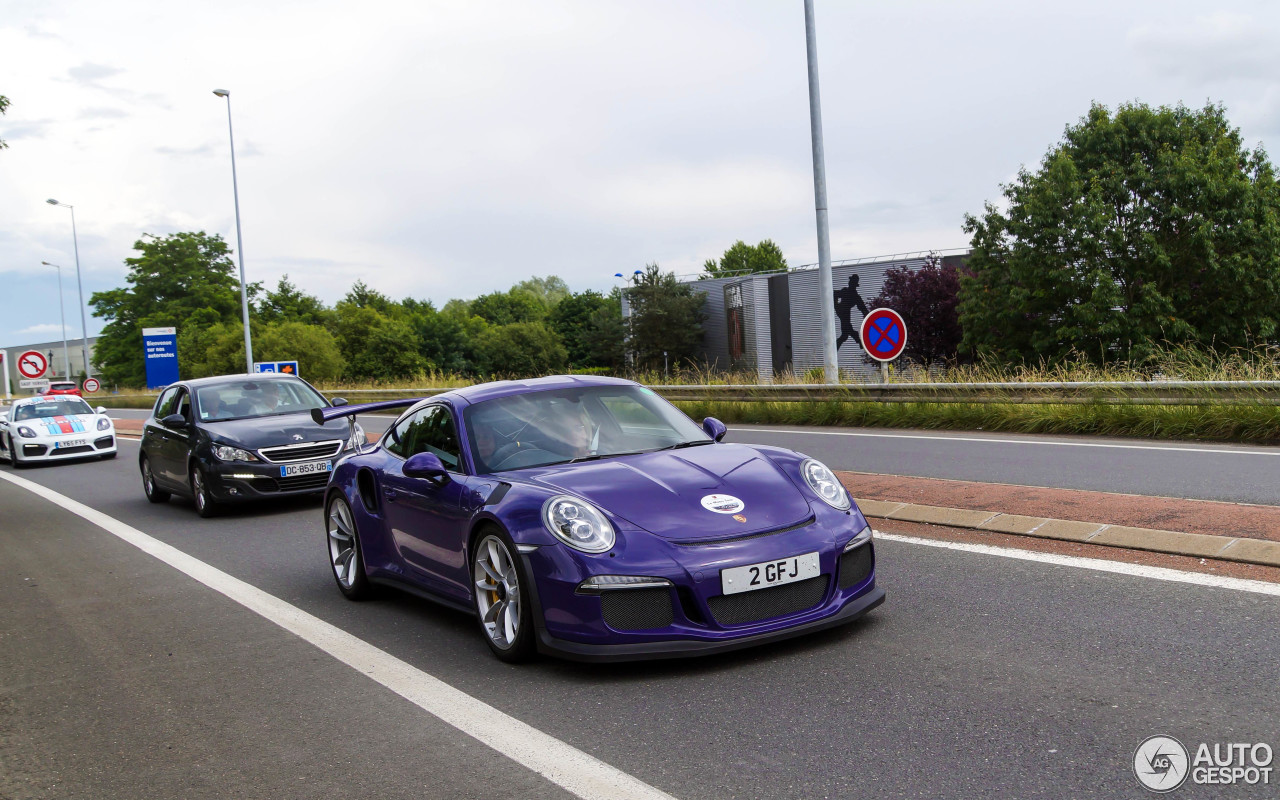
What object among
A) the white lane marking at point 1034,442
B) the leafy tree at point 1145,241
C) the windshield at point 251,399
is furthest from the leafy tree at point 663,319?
the windshield at point 251,399

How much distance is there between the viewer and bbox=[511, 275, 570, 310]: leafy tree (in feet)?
597

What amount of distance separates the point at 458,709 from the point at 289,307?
112m

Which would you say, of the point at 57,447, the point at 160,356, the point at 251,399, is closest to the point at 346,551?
the point at 251,399

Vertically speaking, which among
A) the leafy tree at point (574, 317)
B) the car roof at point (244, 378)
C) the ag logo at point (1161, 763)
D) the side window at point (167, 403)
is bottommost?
the ag logo at point (1161, 763)

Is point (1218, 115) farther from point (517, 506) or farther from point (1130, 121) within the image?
point (517, 506)

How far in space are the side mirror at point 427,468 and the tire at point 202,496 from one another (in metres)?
6.52

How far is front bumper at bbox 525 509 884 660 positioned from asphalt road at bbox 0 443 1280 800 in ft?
0.54

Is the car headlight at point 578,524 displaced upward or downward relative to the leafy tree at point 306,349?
downward

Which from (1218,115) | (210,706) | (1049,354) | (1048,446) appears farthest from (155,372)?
(210,706)

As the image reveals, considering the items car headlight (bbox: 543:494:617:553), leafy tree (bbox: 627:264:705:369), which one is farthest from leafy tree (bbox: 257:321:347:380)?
car headlight (bbox: 543:494:617:553)

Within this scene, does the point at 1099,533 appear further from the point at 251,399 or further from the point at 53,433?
the point at 53,433

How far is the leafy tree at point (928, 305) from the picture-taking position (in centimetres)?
4931

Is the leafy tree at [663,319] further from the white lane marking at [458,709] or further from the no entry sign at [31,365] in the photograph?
the white lane marking at [458,709]

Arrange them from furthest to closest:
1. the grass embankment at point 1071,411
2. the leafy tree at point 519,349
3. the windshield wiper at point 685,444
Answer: the leafy tree at point 519,349 < the grass embankment at point 1071,411 < the windshield wiper at point 685,444
